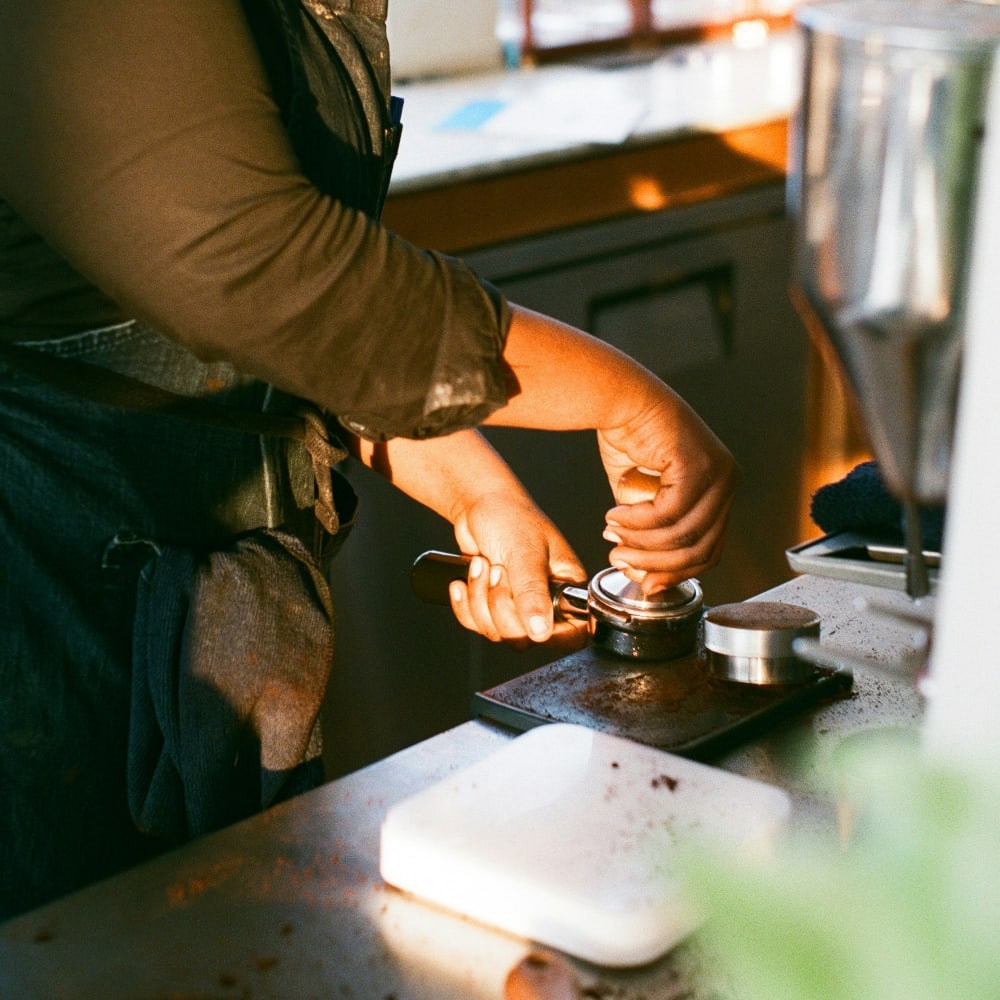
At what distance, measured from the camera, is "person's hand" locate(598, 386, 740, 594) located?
0.88m

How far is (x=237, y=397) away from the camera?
93cm

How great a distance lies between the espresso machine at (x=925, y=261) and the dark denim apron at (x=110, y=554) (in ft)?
1.45

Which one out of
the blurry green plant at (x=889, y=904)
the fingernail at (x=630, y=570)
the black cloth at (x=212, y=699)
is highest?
the blurry green plant at (x=889, y=904)

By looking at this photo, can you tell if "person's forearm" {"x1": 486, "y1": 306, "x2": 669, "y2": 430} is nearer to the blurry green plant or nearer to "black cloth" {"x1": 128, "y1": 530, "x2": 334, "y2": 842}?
"black cloth" {"x1": 128, "y1": 530, "x2": 334, "y2": 842}

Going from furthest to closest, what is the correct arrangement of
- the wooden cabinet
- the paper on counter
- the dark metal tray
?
the paper on counter, the wooden cabinet, the dark metal tray

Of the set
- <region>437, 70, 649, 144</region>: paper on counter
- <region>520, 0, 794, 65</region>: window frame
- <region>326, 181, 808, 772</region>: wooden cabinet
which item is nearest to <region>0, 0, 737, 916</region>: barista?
<region>326, 181, 808, 772</region>: wooden cabinet

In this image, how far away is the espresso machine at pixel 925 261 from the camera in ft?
1.40

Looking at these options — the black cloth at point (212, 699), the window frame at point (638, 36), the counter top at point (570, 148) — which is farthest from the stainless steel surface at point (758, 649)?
the window frame at point (638, 36)

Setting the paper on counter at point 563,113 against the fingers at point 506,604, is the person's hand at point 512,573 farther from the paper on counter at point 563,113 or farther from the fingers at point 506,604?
the paper on counter at point 563,113

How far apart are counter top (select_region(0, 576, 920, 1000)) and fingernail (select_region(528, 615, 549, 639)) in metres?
0.19

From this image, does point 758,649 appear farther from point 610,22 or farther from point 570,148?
point 610,22

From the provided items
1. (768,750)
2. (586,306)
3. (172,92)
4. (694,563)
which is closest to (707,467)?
(694,563)

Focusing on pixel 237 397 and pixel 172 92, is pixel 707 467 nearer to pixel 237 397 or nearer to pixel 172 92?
pixel 237 397

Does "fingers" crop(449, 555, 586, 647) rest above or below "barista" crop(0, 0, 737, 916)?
below
